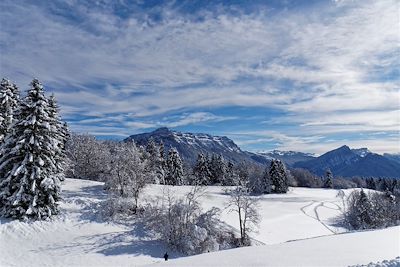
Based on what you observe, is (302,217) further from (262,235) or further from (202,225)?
(202,225)

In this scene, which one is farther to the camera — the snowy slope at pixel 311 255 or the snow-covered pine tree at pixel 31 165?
the snow-covered pine tree at pixel 31 165

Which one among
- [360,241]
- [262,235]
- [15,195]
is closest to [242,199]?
[262,235]

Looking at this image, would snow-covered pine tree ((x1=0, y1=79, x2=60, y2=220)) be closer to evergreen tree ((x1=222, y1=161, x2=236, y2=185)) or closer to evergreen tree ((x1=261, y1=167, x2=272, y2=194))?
evergreen tree ((x1=261, y1=167, x2=272, y2=194))

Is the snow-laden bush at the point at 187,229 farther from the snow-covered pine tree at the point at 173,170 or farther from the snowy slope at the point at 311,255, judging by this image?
the snow-covered pine tree at the point at 173,170

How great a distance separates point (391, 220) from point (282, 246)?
63501 millimetres

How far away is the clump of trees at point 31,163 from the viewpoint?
119 feet

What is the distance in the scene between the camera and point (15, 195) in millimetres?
35844

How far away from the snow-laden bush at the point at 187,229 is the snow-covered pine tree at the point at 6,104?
20775 mm

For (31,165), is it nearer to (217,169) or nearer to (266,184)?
(266,184)

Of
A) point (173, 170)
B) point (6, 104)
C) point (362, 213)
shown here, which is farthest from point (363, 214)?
point (6, 104)

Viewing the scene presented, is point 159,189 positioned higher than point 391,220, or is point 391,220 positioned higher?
point 159,189

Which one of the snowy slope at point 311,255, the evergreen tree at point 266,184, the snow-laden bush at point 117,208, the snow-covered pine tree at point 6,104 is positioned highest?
the snow-covered pine tree at point 6,104

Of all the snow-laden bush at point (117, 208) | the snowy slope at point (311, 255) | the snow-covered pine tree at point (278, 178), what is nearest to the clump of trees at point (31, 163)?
the snow-laden bush at point (117, 208)

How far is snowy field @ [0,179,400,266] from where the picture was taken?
19.5 meters
